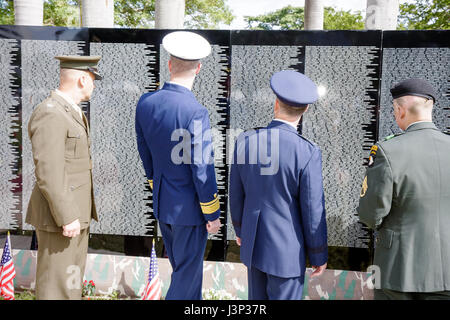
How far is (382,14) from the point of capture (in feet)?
11.9

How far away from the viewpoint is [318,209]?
6.88 feet

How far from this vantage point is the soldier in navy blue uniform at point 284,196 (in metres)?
2.07

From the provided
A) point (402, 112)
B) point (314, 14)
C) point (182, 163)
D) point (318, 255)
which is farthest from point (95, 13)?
point (318, 255)

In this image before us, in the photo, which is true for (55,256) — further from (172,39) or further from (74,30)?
(74,30)

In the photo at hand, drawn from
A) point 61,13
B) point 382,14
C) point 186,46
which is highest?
point 61,13

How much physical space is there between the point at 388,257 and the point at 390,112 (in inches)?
60.5

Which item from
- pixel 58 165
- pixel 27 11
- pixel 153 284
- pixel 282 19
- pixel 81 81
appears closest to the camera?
pixel 58 165

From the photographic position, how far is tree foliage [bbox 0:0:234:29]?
43.4 feet

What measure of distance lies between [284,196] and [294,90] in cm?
63

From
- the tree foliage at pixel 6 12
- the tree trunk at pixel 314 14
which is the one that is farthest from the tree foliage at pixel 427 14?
the tree foliage at pixel 6 12

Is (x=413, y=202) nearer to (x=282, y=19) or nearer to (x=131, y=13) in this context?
(x=131, y=13)

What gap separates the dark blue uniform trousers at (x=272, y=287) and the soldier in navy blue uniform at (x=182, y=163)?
1.52 ft

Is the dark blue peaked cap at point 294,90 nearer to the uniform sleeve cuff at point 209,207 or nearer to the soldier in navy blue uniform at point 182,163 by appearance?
the soldier in navy blue uniform at point 182,163

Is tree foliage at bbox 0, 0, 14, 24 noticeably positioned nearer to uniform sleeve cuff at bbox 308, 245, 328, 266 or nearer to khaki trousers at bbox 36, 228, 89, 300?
khaki trousers at bbox 36, 228, 89, 300
